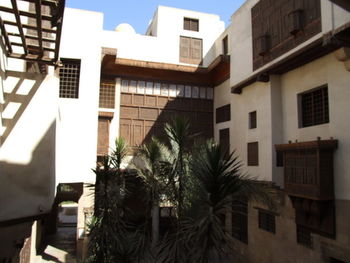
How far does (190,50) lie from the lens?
18.3 metres

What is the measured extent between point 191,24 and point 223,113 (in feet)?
18.3

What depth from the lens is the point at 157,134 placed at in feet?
56.2

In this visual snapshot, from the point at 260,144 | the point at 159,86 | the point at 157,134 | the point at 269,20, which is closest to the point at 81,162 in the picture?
the point at 157,134

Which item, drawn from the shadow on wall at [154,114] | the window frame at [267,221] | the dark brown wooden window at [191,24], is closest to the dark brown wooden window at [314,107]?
the window frame at [267,221]

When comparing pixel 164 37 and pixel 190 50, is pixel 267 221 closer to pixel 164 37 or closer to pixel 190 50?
pixel 190 50

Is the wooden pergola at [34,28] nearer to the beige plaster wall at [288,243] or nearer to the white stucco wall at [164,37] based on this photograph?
the beige plaster wall at [288,243]

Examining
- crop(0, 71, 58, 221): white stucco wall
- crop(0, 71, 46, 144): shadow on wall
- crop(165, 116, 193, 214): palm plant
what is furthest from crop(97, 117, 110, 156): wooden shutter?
crop(0, 71, 46, 144): shadow on wall

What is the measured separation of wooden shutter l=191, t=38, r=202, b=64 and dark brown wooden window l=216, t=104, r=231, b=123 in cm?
306

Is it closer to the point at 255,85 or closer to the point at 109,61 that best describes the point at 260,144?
the point at 255,85

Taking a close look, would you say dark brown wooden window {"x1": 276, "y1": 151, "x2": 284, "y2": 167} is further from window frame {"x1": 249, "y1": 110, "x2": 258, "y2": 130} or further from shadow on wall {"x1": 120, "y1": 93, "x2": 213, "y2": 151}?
shadow on wall {"x1": 120, "y1": 93, "x2": 213, "y2": 151}

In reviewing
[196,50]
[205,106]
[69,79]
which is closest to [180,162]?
[69,79]

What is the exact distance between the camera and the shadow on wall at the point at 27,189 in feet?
18.2

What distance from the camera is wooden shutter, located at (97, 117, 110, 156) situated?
16.0 metres

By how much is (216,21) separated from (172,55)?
3.55 metres
